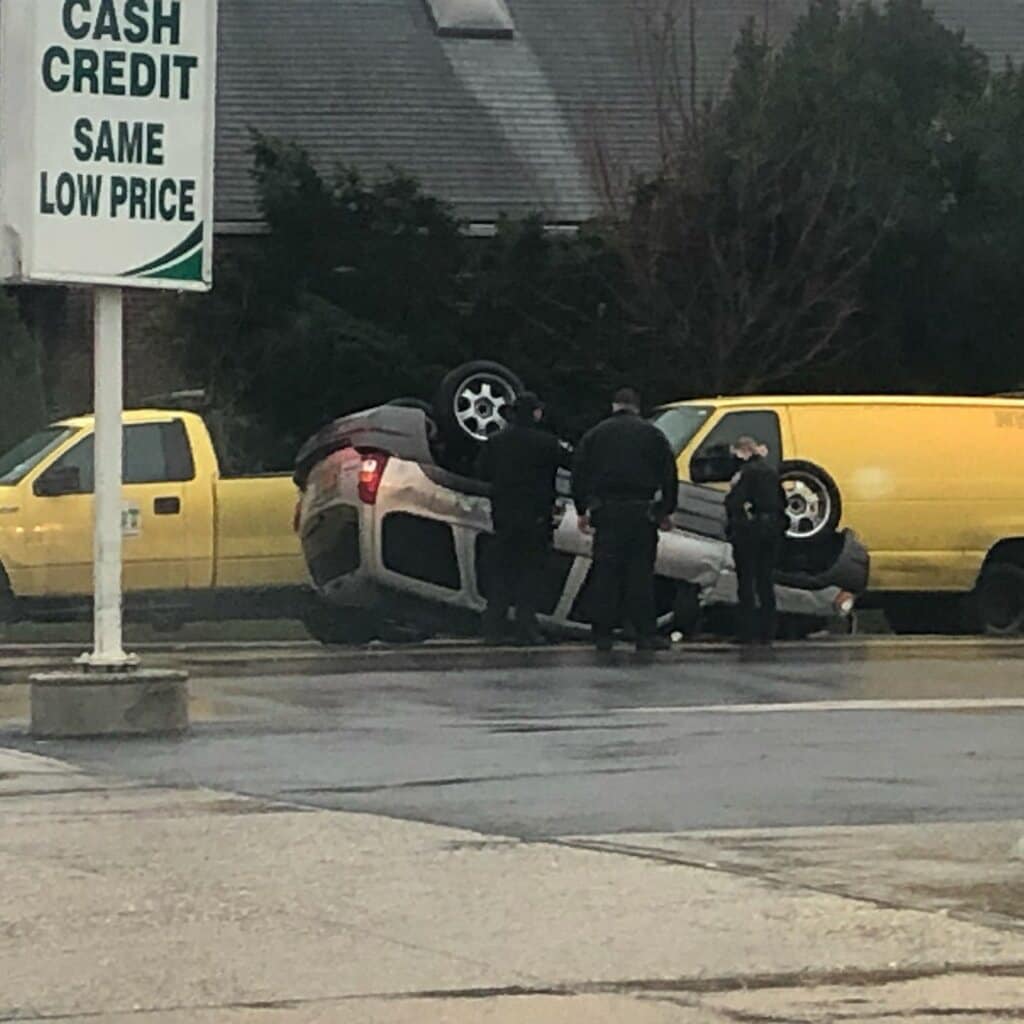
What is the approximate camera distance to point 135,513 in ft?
66.5

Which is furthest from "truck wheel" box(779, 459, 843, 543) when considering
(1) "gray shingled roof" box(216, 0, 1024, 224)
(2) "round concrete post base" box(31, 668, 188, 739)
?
Answer: (1) "gray shingled roof" box(216, 0, 1024, 224)

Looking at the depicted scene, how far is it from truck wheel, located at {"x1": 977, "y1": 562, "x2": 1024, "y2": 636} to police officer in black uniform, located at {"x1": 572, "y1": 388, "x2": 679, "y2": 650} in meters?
5.27

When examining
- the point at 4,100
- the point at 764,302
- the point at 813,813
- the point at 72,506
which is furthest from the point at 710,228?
the point at 813,813

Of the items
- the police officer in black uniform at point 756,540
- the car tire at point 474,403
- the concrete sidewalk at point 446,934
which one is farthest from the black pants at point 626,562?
the concrete sidewalk at point 446,934

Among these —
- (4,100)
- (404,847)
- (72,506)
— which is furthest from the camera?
(72,506)

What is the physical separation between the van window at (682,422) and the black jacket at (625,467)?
10.4ft

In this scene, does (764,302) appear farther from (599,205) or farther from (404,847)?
(404,847)

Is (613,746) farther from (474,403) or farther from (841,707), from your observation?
(474,403)

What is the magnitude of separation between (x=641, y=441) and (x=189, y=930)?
34.4 feet

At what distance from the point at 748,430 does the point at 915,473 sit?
57.6 inches

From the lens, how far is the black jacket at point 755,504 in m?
18.6

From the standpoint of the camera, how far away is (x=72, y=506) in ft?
Answer: 66.0

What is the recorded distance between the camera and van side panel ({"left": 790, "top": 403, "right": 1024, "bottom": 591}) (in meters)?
21.7

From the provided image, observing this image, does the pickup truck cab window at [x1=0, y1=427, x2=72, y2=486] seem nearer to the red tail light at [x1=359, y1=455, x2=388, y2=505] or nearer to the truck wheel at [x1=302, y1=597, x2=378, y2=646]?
the truck wheel at [x1=302, y1=597, x2=378, y2=646]
